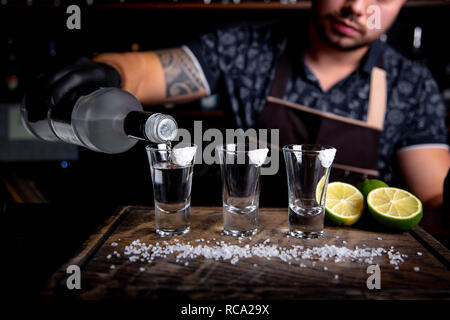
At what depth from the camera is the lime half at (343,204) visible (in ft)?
3.78

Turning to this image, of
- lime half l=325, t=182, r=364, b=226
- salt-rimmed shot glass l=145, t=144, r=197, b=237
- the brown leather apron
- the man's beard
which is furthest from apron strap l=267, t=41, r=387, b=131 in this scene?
salt-rimmed shot glass l=145, t=144, r=197, b=237

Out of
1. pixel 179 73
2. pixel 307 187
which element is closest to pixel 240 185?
pixel 307 187

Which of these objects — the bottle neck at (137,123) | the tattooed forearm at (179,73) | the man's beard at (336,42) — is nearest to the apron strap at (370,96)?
the man's beard at (336,42)

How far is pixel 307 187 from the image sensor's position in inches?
41.6

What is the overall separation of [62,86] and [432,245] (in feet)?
3.45

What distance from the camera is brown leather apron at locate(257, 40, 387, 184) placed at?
6.03ft

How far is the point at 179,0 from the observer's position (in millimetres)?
2797

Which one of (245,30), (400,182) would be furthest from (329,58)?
(400,182)

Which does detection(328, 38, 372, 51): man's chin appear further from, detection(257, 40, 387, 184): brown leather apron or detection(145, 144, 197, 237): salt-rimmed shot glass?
detection(145, 144, 197, 237): salt-rimmed shot glass

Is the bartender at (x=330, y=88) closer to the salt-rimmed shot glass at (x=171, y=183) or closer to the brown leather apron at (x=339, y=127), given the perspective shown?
the brown leather apron at (x=339, y=127)

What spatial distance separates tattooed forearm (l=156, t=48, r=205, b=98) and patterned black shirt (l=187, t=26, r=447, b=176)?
6cm

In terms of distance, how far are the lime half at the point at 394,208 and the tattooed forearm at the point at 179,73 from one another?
3.14 feet

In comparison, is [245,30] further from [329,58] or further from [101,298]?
[101,298]

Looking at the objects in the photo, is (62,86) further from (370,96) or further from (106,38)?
(106,38)
